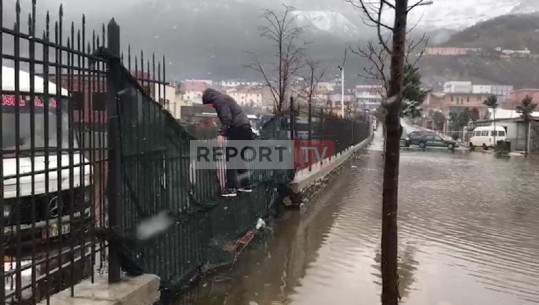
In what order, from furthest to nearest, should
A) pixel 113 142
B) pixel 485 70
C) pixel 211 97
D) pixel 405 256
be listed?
pixel 485 70
pixel 211 97
pixel 405 256
pixel 113 142

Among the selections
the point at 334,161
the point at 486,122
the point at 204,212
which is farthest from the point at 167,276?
the point at 486,122

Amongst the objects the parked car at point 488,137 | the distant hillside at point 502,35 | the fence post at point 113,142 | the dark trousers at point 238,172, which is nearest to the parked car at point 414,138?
the parked car at point 488,137

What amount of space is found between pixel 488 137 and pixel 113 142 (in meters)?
39.6

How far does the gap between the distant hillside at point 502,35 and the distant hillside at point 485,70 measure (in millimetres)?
7390

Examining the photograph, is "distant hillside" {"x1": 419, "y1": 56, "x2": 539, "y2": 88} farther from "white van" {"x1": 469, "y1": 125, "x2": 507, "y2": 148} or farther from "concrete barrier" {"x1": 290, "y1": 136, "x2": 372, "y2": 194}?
"concrete barrier" {"x1": 290, "y1": 136, "x2": 372, "y2": 194}

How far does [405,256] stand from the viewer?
6418mm

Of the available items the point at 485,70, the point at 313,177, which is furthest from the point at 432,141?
the point at 485,70

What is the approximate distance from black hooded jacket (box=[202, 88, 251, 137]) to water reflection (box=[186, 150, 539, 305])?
5.59ft

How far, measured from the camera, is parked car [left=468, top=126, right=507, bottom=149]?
38.2 metres

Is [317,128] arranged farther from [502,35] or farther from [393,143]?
[502,35]

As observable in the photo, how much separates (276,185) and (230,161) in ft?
8.91

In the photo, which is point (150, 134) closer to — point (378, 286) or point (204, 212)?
point (204, 212)

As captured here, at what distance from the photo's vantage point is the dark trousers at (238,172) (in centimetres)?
641

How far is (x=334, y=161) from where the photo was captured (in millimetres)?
16422
